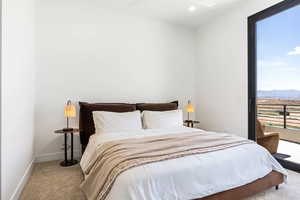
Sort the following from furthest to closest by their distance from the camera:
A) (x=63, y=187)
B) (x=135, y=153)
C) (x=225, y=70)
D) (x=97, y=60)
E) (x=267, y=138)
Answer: (x=225, y=70) → (x=97, y=60) → (x=267, y=138) → (x=63, y=187) → (x=135, y=153)

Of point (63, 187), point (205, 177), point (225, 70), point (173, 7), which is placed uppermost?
point (173, 7)

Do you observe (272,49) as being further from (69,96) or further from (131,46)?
(69,96)

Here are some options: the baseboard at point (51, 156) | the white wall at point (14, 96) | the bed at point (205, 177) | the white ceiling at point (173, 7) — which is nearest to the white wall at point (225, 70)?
the white ceiling at point (173, 7)

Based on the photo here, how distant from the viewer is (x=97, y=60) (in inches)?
134

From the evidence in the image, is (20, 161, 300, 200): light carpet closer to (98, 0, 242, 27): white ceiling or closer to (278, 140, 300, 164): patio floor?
(278, 140, 300, 164): patio floor

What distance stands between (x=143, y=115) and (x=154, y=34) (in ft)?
6.47

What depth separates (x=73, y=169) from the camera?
2688mm

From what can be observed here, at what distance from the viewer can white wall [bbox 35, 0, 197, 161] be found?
3.05 metres

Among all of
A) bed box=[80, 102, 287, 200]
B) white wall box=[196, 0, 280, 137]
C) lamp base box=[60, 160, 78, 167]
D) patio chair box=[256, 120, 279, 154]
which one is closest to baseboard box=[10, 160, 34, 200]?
lamp base box=[60, 160, 78, 167]

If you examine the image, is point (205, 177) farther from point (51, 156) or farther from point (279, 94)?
point (51, 156)

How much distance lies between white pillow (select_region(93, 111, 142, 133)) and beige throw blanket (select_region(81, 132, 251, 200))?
26.4 inches

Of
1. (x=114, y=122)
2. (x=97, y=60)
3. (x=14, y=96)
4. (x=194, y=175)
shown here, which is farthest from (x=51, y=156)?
(x=194, y=175)

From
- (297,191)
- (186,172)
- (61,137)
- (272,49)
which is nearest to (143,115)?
(61,137)

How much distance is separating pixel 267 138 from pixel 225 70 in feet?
4.88
